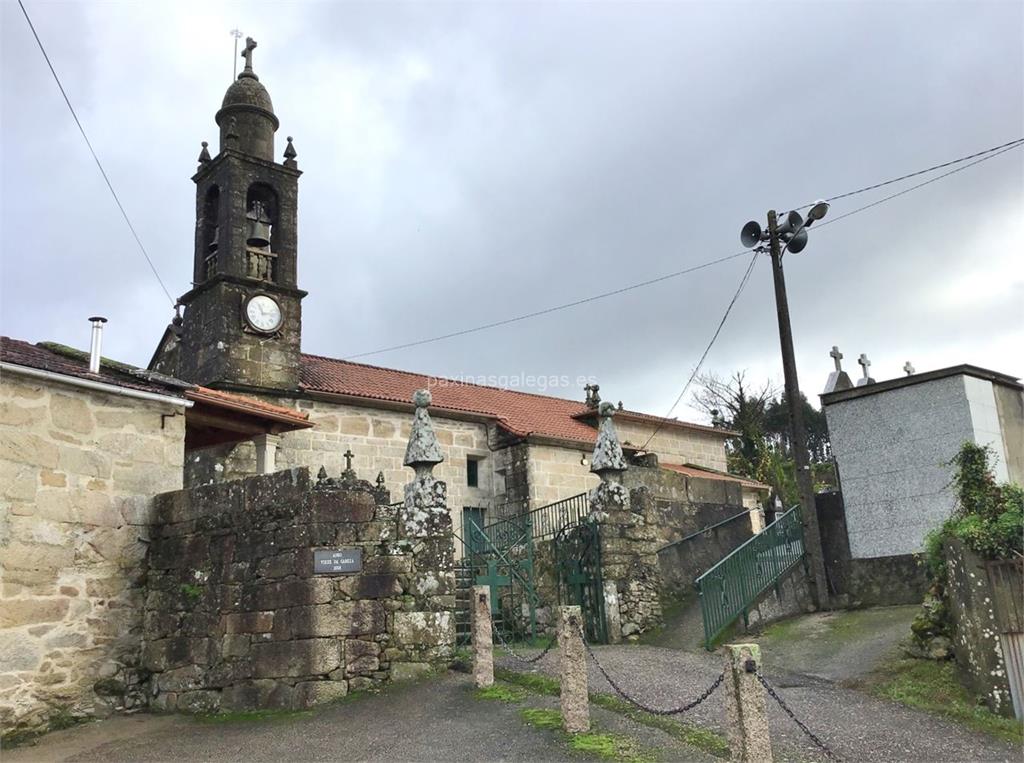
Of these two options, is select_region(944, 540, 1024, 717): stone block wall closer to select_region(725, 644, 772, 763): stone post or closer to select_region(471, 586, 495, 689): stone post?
select_region(725, 644, 772, 763): stone post

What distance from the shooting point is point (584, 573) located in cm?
1188

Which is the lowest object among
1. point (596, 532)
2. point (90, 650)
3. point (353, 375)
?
point (90, 650)

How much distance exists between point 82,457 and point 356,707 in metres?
4.35

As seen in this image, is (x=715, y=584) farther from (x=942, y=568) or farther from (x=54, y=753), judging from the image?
(x=54, y=753)

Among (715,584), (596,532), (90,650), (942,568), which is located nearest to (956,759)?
(942,568)

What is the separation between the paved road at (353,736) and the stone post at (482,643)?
0.61 ft

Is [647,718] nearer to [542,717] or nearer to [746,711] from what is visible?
[542,717]

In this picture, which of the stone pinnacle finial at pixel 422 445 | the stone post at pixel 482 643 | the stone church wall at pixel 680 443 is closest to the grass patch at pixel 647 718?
the stone post at pixel 482 643

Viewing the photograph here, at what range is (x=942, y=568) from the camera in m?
8.41

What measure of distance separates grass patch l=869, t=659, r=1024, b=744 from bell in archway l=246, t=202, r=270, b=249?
1460cm

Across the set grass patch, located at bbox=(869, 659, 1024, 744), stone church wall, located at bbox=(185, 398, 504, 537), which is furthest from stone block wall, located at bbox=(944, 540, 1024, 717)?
stone church wall, located at bbox=(185, 398, 504, 537)

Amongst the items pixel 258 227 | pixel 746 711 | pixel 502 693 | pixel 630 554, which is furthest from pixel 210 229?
pixel 746 711

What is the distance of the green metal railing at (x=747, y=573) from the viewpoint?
429 inches

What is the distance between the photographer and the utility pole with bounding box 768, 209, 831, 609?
12.4 m
